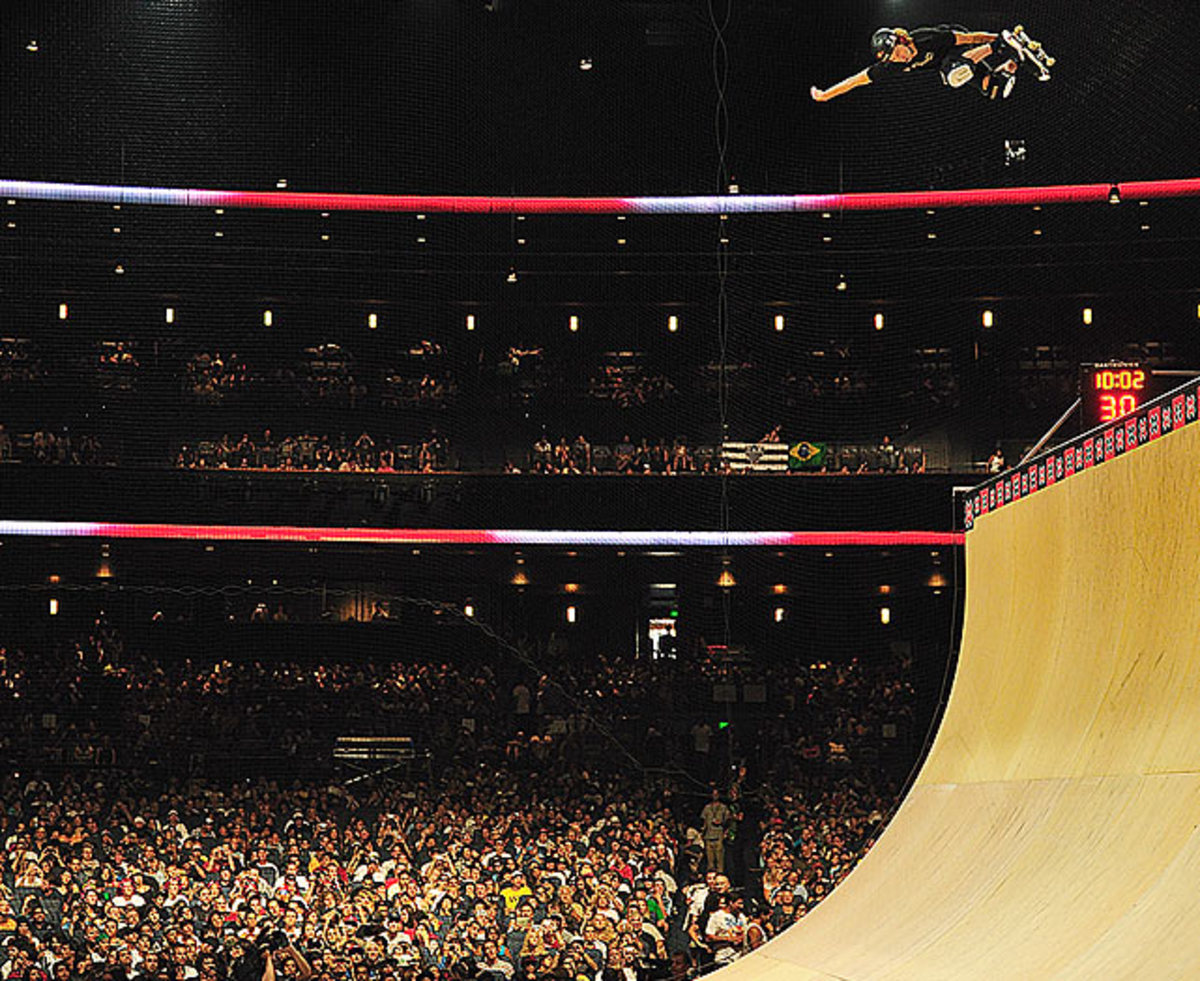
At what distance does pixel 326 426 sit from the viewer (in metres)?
20.6

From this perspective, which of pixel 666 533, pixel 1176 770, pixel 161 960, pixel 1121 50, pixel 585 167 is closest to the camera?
pixel 1176 770

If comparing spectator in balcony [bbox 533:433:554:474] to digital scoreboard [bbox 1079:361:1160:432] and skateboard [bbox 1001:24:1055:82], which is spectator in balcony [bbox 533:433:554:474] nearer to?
digital scoreboard [bbox 1079:361:1160:432]

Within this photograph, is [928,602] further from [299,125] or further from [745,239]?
[299,125]

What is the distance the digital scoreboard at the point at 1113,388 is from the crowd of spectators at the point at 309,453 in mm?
9876

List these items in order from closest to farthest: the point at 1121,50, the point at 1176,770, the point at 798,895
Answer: the point at 1176,770 < the point at 798,895 < the point at 1121,50

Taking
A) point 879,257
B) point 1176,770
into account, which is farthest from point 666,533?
point 1176,770

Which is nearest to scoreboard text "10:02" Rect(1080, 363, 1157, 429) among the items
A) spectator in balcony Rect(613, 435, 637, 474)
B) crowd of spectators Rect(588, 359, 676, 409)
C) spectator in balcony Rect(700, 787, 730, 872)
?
spectator in balcony Rect(700, 787, 730, 872)

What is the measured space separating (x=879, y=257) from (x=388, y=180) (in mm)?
6591

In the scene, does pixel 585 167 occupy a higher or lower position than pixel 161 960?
higher

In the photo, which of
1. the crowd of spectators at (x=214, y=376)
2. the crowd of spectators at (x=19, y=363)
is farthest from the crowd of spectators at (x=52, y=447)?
the crowd of spectators at (x=214, y=376)

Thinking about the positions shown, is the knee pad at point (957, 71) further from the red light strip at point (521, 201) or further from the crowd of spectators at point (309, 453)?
the crowd of spectators at point (309, 453)

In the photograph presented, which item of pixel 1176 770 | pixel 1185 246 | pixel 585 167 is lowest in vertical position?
pixel 1176 770

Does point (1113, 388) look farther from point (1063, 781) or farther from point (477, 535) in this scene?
point (477, 535)

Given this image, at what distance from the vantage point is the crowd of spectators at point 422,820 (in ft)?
40.2
